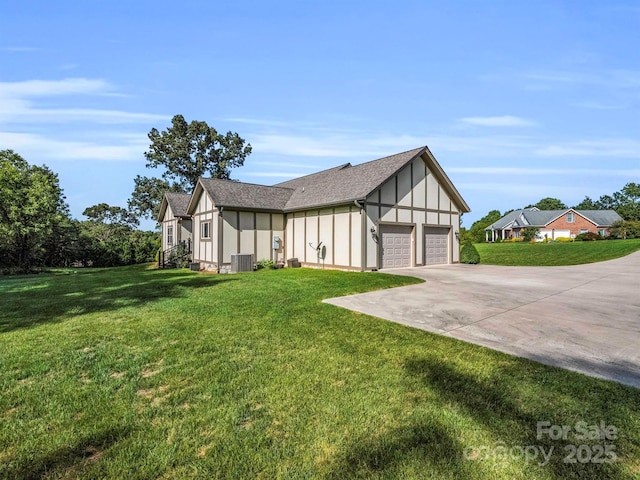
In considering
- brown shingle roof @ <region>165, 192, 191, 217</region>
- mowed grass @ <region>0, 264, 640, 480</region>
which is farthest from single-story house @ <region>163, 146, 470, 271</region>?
mowed grass @ <region>0, 264, 640, 480</region>

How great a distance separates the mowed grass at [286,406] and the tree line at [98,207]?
844 inches

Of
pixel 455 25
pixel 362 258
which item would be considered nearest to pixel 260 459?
pixel 362 258

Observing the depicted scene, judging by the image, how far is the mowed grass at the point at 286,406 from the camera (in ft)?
7.33

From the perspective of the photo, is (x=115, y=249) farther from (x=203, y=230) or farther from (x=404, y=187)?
(x=404, y=187)

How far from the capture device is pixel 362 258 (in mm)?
14094

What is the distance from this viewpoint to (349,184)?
16.1 metres

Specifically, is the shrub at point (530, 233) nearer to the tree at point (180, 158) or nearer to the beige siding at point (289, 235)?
the beige siding at point (289, 235)

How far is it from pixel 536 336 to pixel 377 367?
292cm

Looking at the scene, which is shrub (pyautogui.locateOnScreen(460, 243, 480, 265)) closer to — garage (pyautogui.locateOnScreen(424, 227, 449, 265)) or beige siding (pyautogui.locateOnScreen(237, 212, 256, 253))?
garage (pyautogui.locateOnScreen(424, 227, 449, 265))

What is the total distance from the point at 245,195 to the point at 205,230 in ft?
10.0

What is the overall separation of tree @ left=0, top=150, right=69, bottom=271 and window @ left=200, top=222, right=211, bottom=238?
1156 centimetres

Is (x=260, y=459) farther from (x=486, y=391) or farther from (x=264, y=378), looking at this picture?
(x=486, y=391)

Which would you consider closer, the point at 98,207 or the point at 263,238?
the point at 263,238

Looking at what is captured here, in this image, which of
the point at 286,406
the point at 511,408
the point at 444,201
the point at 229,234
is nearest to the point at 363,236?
the point at 444,201
